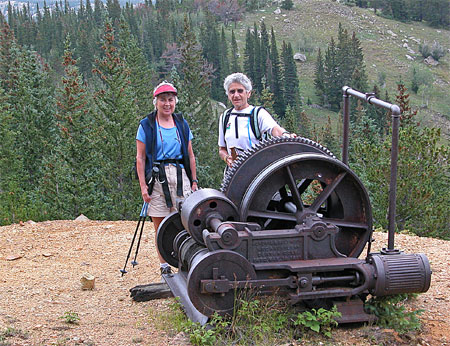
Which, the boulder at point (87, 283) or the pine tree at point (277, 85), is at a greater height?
the boulder at point (87, 283)

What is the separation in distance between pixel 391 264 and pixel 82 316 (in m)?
3.34

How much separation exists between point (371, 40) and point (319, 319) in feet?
474

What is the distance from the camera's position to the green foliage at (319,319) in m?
5.10

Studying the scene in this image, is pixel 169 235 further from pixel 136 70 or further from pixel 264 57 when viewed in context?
pixel 264 57

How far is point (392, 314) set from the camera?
209 inches

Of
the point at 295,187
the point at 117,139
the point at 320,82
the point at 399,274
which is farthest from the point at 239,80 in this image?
the point at 320,82

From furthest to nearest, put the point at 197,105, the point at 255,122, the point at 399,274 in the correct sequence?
1. the point at 197,105
2. the point at 255,122
3. the point at 399,274

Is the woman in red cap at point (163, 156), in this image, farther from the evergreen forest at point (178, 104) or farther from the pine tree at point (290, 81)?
the pine tree at point (290, 81)

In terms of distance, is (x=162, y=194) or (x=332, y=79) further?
(x=332, y=79)

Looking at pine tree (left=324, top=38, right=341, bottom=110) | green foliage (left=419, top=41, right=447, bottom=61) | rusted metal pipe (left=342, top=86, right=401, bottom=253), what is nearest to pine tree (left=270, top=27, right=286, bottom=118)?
pine tree (left=324, top=38, right=341, bottom=110)

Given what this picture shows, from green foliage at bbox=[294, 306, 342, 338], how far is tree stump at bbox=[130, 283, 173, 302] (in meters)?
1.96

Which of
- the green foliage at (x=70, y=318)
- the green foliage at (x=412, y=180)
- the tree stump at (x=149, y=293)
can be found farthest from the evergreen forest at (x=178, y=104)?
the green foliage at (x=70, y=318)

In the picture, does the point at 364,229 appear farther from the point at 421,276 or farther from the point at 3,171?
the point at 3,171

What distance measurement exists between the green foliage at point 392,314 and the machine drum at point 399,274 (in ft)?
0.61
